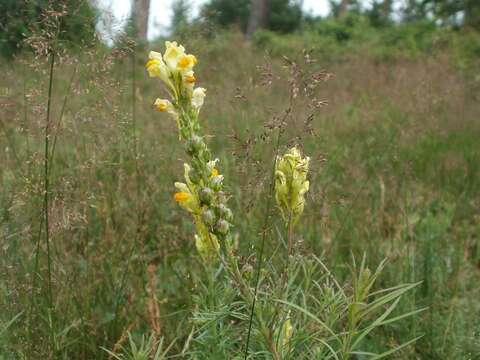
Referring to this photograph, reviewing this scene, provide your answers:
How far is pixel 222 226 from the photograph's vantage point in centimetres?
133

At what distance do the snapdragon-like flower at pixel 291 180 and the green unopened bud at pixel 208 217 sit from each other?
216 mm

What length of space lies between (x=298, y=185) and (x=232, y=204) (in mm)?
1786

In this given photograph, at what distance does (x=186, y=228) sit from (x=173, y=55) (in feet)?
5.28

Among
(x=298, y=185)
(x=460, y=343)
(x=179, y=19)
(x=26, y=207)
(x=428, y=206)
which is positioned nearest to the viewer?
(x=298, y=185)

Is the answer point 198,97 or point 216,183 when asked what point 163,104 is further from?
point 216,183

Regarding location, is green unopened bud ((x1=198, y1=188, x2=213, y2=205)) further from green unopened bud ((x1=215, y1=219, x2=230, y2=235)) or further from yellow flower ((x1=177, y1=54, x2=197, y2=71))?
yellow flower ((x1=177, y1=54, x2=197, y2=71))

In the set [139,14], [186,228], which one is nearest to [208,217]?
[186,228]

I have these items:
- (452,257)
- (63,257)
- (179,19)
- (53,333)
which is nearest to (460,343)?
(452,257)

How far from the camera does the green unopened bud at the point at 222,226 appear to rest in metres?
1.33

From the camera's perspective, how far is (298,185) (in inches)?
57.6

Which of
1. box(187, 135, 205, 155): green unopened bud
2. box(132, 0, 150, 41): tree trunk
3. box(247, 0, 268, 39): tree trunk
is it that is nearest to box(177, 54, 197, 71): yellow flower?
box(187, 135, 205, 155): green unopened bud

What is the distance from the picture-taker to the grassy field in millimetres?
1688

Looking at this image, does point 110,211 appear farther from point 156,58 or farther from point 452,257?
point 452,257

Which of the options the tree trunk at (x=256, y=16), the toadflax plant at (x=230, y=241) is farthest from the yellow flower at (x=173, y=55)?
the tree trunk at (x=256, y=16)
